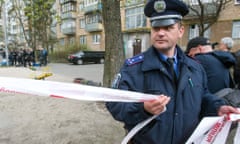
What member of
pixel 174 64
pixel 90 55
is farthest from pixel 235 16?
pixel 174 64

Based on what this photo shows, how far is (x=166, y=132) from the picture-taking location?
151 cm

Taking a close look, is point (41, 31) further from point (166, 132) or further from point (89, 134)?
point (166, 132)

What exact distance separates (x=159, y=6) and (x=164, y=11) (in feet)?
0.17

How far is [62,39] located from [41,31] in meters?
15.3

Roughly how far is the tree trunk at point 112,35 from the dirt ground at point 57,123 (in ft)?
3.62

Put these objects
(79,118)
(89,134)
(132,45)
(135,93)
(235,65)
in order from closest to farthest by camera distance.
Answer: (135,93) < (235,65) < (89,134) < (79,118) < (132,45)

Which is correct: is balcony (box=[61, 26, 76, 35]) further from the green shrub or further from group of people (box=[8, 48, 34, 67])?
group of people (box=[8, 48, 34, 67])

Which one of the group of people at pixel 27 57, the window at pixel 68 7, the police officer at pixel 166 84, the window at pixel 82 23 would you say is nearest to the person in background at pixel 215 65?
the police officer at pixel 166 84

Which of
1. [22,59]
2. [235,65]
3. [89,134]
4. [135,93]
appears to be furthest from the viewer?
[22,59]

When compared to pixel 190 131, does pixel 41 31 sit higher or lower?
higher

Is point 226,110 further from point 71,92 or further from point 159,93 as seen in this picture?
point 71,92

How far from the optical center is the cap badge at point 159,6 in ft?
5.19

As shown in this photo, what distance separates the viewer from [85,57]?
879 inches

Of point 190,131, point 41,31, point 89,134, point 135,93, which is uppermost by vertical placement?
point 41,31
